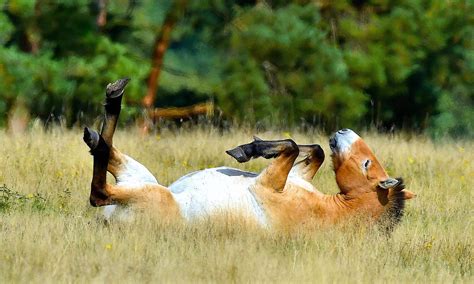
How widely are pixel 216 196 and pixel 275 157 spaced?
536mm

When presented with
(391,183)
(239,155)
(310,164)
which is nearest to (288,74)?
(310,164)

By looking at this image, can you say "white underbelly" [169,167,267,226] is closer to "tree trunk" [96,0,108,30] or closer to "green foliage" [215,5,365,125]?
"green foliage" [215,5,365,125]

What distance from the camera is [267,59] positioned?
20609 millimetres

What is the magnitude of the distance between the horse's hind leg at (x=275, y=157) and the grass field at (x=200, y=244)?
1.32 ft

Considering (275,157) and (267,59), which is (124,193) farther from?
(267,59)

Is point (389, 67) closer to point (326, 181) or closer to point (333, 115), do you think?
point (333, 115)

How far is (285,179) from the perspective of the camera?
7.27 meters

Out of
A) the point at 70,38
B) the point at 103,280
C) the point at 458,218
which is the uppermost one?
the point at 70,38

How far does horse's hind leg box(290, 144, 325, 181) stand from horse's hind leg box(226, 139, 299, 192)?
46 cm

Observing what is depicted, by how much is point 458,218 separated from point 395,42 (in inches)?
517

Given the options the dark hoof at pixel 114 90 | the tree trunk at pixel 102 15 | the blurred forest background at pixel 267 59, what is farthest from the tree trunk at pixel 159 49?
the dark hoof at pixel 114 90

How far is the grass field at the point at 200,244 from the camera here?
18.8 ft

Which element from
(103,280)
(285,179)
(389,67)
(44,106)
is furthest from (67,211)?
(389,67)

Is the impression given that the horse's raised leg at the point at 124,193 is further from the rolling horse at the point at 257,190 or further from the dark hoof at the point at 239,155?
the dark hoof at the point at 239,155
